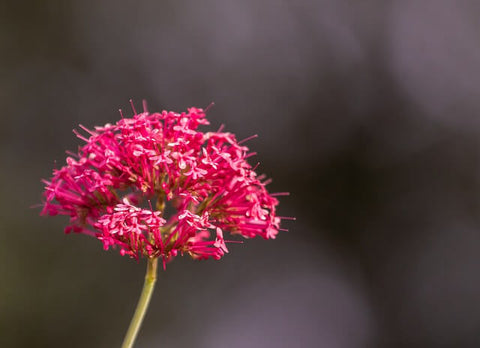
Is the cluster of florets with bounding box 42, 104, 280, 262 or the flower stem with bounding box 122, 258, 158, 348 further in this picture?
the cluster of florets with bounding box 42, 104, 280, 262

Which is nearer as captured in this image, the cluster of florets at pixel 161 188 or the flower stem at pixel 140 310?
the flower stem at pixel 140 310

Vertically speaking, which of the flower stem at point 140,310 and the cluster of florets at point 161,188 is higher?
Answer: the cluster of florets at point 161,188

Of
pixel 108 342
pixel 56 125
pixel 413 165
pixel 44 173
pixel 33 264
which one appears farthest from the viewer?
pixel 413 165

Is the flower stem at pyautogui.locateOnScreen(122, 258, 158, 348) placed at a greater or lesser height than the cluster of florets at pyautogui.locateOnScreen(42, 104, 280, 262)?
lesser

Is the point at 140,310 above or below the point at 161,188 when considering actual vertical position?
below

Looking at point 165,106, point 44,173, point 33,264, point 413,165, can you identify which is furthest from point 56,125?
point 413,165

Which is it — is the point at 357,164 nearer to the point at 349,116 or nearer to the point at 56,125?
the point at 349,116

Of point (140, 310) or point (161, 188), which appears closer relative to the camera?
point (140, 310)

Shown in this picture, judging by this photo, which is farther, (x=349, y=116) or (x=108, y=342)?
(x=349, y=116)
